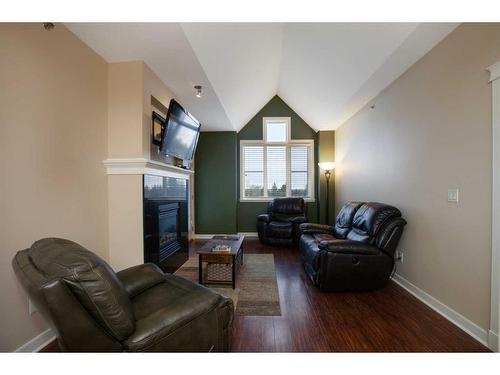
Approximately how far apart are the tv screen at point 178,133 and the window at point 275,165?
2.43 m

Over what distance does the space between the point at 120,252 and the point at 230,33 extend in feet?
8.48

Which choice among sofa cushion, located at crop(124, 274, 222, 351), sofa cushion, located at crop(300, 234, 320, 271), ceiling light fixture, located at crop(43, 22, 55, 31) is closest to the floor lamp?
sofa cushion, located at crop(300, 234, 320, 271)

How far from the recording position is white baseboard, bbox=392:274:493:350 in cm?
162

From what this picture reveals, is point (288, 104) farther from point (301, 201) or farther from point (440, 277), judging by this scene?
point (440, 277)

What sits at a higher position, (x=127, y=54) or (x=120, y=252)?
(x=127, y=54)

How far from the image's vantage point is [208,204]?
17.2ft

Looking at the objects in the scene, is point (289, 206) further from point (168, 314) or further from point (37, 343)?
point (37, 343)

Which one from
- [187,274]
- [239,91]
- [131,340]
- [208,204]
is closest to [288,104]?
[239,91]

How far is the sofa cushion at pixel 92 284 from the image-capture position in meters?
0.86

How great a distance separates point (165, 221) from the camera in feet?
9.48

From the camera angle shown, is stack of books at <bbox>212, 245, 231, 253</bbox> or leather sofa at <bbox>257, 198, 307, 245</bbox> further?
leather sofa at <bbox>257, 198, 307, 245</bbox>

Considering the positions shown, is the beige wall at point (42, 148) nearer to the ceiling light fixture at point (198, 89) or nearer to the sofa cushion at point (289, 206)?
the ceiling light fixture at point (198, 89)

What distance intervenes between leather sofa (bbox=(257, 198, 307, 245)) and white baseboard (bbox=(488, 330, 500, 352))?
284cm

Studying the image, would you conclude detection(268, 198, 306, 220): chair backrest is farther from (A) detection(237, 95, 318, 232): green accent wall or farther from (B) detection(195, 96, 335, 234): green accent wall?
(B) detection(195, 96, 335, 234): green accent wall
